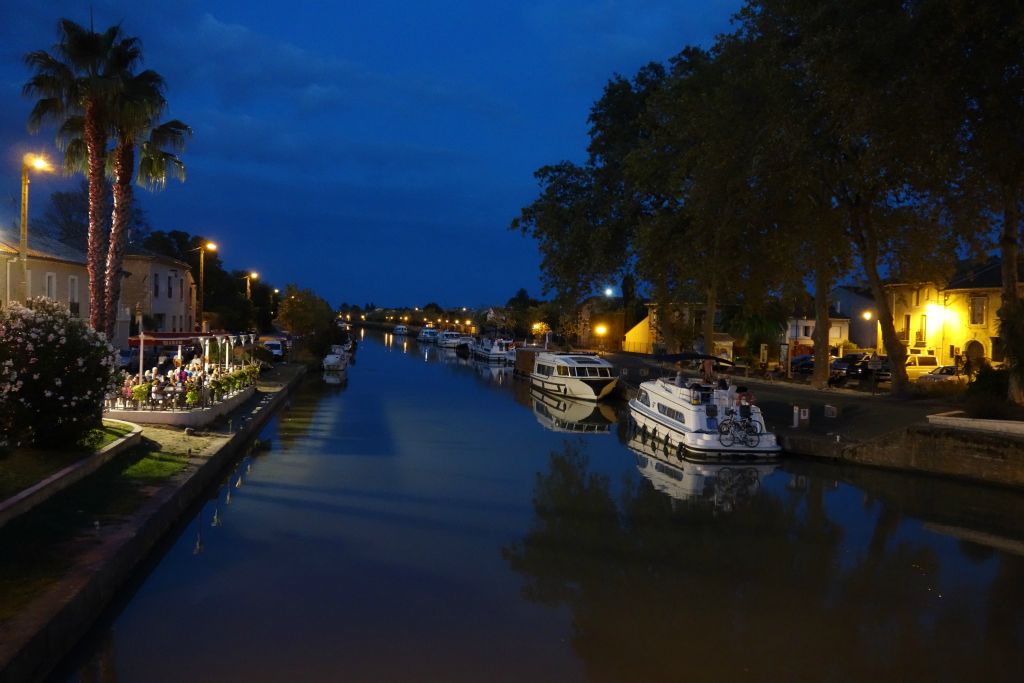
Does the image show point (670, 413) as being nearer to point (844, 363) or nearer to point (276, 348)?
point (844, 363)

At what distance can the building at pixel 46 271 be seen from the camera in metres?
32.5

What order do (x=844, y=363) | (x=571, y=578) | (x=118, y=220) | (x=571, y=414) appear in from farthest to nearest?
(x=844, y=363)
(x=571, y=414)
(x=118, y=220)
(x=571, y=578)

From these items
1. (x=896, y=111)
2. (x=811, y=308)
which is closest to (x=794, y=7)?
(x=896, y=111)

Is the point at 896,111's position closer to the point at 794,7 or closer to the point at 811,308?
the point at 794,7

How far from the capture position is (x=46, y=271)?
123ft

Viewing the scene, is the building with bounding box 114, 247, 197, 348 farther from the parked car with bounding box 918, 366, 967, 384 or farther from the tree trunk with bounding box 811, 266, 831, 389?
the parked car with bounding box 918, 366, 967, 384

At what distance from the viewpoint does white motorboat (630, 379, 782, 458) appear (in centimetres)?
2422

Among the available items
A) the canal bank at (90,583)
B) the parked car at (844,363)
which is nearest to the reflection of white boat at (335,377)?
the parked car at (844,363)

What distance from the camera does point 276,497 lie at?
17.9 meters

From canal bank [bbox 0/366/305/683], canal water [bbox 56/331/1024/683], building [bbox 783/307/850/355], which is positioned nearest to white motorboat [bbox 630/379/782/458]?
canal water [bbox 56/331/1024/683]

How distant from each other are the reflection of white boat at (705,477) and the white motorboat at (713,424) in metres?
0.40

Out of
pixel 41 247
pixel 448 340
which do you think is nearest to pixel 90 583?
Result: pixel 41 247

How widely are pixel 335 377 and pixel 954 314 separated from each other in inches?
1496

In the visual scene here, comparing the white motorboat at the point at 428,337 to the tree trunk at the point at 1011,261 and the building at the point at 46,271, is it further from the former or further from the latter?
the tree trunk at the point at 1011,261
